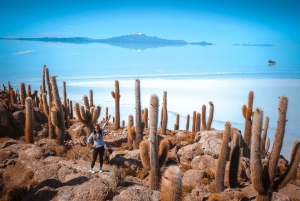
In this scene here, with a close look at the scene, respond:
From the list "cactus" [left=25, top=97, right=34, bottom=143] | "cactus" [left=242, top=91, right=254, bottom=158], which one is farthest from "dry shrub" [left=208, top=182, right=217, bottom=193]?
"cactus" [left=25, top=97, right=34, bottom=143]

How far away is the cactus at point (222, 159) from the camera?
8.23m

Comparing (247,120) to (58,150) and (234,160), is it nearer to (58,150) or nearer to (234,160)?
Answer: (234,160)

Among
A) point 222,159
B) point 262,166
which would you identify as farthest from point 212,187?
point 262,166

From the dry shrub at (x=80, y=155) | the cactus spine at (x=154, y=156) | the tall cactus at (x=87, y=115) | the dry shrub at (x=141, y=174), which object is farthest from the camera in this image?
the tall cactus at (x=87, y=115)

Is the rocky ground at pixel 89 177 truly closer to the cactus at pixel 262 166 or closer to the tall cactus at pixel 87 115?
the cactus at pixel 262 166

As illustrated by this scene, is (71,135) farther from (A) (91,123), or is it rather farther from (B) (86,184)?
(B) (86,184)

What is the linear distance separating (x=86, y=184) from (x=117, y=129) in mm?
13813

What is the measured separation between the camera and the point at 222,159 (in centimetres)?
834

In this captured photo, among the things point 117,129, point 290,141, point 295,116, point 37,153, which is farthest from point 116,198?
point 295,116

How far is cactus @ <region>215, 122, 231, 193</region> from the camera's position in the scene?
8227mm

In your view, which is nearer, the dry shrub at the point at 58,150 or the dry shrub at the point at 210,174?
the dry shrub at the point at 58,150

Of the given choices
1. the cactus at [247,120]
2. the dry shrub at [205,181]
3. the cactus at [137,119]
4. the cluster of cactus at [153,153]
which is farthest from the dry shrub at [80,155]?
the cactus at [247,120]

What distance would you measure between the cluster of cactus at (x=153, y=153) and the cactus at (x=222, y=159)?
229 cm

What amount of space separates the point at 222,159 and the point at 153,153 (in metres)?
2.86
